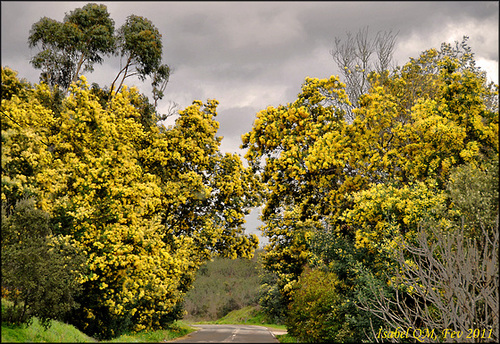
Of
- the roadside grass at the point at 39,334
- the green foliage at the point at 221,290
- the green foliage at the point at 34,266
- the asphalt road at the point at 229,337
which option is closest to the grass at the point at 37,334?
the roadside grass at the point at 39,334

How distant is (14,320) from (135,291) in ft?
13.6

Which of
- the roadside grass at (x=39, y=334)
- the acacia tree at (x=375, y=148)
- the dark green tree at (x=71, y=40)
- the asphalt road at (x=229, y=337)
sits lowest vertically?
the asphalt road at (x=229, y=337)

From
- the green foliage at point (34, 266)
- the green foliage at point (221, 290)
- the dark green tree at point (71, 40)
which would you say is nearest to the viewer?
the green foliage at point (34, 266)

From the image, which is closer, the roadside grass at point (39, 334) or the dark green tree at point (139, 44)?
the roadside grass at point (39, 334)

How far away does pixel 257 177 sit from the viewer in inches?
951

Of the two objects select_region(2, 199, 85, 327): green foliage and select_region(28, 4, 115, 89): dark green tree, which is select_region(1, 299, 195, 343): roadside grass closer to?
select_region(2, 199, 85, 327): green foliage

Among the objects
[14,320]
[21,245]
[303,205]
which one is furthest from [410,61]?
[14,320]

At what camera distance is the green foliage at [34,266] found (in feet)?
38.6

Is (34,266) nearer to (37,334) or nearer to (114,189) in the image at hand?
(37,334)

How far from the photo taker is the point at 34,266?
1208 centimetres

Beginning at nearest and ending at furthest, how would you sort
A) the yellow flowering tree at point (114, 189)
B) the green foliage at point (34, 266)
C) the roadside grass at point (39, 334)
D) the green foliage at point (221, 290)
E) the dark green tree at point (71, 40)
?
1. the roadside grass at point (39, 334)
2. the green foliage at point (34, 266)
3. the yellow flowering tree at point (114, 189)
4. the dark green tree at point (71, 40)
5. the green foliage at point (221, 290)

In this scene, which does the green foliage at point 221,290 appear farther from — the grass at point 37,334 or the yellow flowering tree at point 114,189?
the grass at point 37,334

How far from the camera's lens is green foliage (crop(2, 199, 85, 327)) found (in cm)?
1177

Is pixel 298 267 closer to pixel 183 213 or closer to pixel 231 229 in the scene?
pixel 231 229
